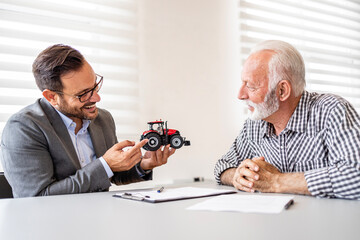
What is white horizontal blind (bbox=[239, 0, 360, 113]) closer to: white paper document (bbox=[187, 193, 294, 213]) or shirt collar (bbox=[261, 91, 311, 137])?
shirt collar (bbox=[261, 91, 311, 137])

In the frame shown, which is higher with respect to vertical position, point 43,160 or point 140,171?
point 43,160

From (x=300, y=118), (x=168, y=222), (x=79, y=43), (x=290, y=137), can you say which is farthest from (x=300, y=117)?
(x=79, y=43)

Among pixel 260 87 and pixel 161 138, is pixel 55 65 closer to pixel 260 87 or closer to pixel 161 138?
pixel 161 138

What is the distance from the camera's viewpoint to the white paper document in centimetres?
103

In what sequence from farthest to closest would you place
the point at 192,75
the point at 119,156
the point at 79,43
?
1. the point at 192,75
2. the point at 79,43
3. the point at 119,156

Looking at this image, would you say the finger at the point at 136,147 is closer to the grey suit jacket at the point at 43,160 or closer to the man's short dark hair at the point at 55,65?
the grey suit jacket at the point at 43,160

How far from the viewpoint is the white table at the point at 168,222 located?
0.79 meters

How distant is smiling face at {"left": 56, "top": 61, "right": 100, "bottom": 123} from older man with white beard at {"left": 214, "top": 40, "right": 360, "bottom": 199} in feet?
2.64

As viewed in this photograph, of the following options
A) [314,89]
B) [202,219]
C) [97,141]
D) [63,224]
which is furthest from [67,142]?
[314,89]

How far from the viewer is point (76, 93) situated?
1894 millimetres

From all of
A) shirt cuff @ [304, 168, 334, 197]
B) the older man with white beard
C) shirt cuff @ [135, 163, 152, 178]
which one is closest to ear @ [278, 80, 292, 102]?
the older man with white beard

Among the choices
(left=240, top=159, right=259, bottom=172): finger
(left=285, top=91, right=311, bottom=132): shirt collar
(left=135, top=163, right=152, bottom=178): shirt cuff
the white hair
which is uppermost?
the white hair

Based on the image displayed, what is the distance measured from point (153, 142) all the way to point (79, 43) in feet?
3.64

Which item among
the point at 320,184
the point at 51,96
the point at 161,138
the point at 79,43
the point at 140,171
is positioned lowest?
the point at 140,171
